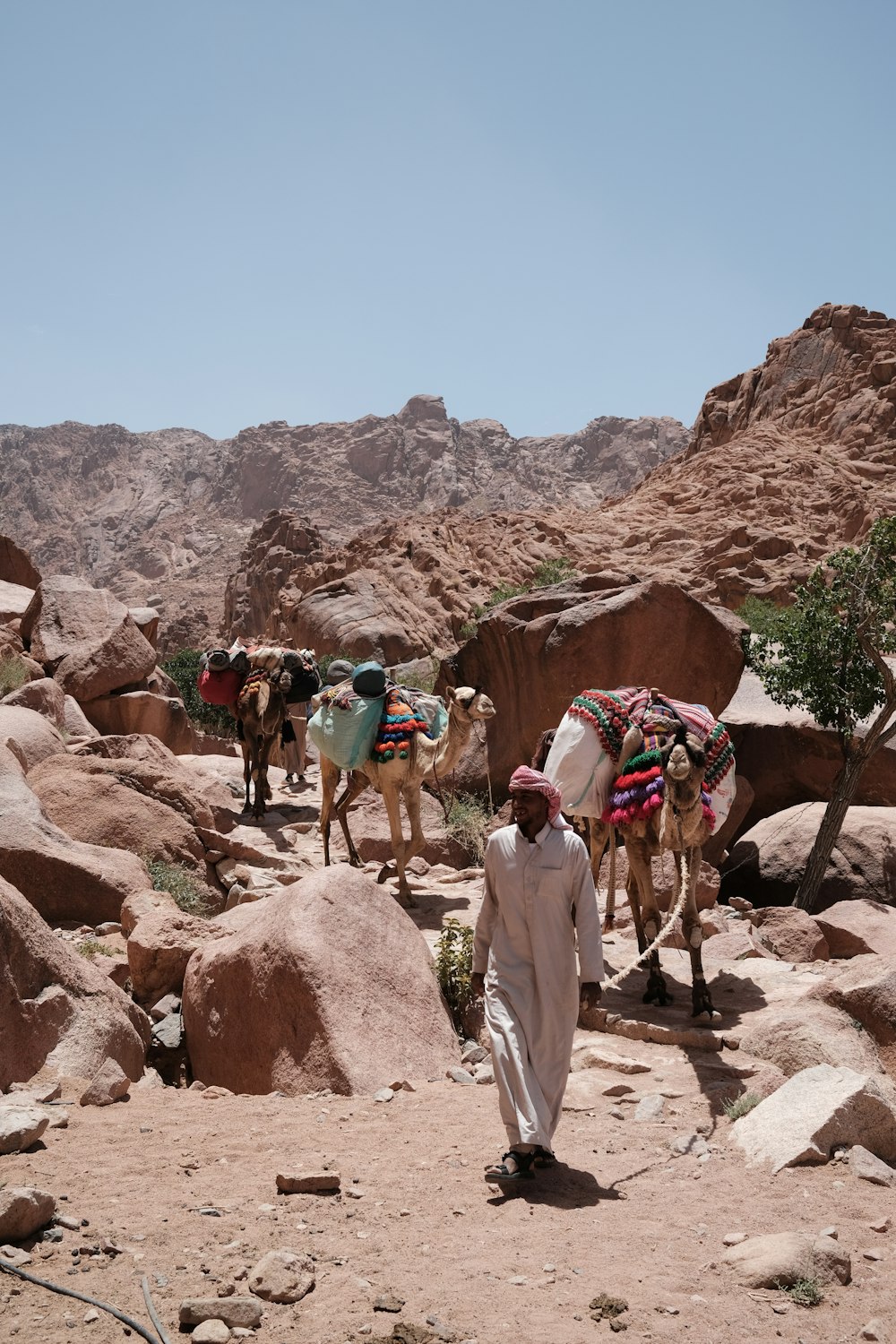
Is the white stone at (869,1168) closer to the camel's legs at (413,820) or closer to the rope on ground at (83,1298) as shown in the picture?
the rope on ground at (83,1298)

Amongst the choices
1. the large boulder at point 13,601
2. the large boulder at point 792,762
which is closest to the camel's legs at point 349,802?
the large boulder at point 792,762

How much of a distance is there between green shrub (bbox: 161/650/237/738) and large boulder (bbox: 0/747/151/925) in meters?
22.3

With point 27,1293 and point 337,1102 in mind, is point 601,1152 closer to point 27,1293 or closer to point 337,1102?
point 337,1102

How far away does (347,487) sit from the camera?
417 feet

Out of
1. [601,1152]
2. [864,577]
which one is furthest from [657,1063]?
[864,577]

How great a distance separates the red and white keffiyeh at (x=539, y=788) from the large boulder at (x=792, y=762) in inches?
384

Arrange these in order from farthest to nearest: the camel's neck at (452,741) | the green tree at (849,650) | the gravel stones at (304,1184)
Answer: the green tree at (849,650) < the camel's neck at (452,741) < the gravel stones at (304,1184)

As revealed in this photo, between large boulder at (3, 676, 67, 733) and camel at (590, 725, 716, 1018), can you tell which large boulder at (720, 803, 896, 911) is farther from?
large boulder at (3, 676, 67, 733)

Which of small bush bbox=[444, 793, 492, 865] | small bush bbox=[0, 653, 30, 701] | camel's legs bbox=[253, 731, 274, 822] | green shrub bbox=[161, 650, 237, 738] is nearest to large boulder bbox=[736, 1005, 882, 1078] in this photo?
small bush bbox=[444, 793, 492, 865]

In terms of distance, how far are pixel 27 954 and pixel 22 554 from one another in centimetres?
2149

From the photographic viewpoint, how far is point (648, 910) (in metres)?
8.08

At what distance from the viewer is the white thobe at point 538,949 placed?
5.09 meters

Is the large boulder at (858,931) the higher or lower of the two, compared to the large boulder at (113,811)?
lower

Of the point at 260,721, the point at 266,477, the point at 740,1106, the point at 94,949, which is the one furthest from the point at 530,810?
the point at 266,477
